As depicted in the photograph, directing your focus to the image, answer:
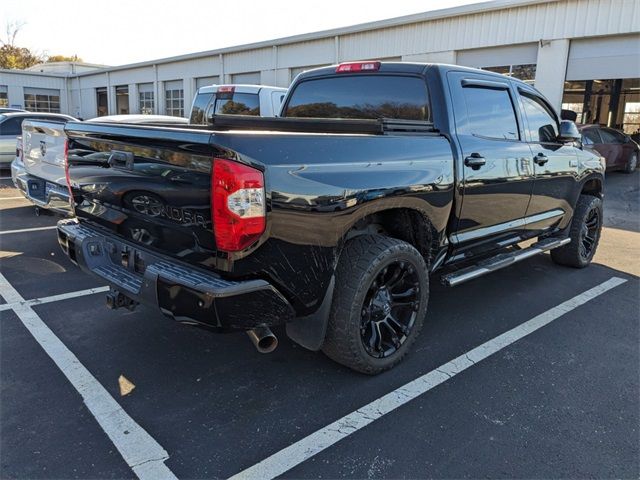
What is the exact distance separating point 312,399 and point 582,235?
423cm

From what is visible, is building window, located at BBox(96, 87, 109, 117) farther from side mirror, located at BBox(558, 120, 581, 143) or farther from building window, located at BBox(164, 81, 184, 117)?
side mirror, located at BBox(558, 120, 581, 143)

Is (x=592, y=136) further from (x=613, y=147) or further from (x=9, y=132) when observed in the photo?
(x=9, y=132)

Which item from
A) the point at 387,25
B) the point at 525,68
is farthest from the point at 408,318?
the point at 387,25

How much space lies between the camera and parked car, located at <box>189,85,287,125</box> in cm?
907

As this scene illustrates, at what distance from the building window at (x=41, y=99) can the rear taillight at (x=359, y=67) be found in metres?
43.2

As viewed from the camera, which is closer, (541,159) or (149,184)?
(149,184)

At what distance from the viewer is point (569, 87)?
15273mm

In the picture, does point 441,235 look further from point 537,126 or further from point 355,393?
point 537,126

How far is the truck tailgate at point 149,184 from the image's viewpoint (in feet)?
8.02

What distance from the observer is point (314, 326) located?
9.47ft

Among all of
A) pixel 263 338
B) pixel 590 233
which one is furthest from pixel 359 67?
pixel 590 233

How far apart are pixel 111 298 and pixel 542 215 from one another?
396 centimetres

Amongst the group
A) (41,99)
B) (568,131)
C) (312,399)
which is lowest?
(312,399)

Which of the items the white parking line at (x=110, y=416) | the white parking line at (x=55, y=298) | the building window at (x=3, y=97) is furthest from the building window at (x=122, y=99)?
the white parking line at (x=110, y=416)
